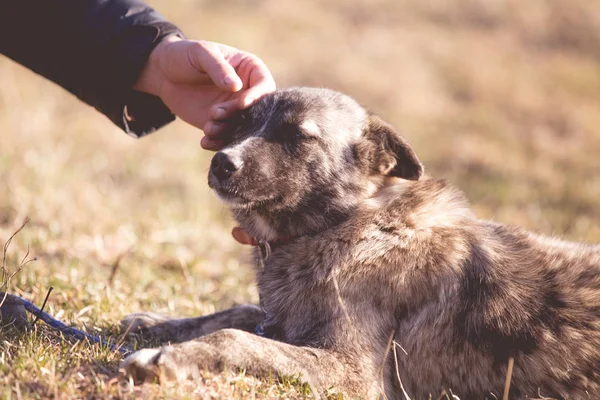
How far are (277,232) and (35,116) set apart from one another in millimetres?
6350

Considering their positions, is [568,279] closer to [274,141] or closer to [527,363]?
[527,363]

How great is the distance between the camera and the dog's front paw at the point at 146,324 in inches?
156

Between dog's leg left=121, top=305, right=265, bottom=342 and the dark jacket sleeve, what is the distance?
1429mm

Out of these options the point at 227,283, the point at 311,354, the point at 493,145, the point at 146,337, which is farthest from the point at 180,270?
the point at 493,145

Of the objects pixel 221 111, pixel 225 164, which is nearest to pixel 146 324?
pixel 225 164

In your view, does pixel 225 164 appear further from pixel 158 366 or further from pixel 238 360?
pixel 158 366

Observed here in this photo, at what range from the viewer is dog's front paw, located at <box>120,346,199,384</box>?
2.82 m

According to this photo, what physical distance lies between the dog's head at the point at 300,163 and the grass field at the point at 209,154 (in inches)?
40.5

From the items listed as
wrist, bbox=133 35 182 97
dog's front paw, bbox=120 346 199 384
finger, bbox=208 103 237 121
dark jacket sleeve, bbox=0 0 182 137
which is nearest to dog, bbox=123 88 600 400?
dog's front paw, bbox=120 346 199 384

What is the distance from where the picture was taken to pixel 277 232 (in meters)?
3.94

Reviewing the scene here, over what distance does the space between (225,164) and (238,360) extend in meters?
1.10

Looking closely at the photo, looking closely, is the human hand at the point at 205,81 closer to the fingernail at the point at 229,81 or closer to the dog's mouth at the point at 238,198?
the fingernail at the point at 229,81

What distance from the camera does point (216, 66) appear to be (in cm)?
393

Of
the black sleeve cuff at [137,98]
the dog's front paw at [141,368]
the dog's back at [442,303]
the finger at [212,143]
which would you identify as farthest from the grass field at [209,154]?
the finger at [212,143]
